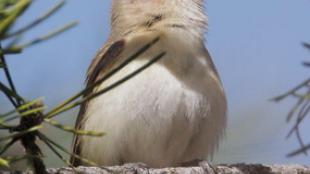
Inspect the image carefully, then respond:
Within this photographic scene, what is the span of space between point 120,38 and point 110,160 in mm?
539

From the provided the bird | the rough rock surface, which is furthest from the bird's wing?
the rough rock surface

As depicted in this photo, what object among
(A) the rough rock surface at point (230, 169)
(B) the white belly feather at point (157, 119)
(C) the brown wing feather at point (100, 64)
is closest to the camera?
(A) the rough rock surface at point (230, 169)

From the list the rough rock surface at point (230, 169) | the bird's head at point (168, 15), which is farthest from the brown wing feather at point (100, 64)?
the rough rock surface at point (230, 169)

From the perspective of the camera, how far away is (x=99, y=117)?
2.85 metres

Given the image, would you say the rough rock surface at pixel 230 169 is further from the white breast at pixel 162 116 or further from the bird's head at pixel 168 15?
the bird's head at pixel 168 15

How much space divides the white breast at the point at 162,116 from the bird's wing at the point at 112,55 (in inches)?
3.7

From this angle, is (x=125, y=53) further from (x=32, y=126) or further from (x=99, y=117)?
(x=32, y=126)

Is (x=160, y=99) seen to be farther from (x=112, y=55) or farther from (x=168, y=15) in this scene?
(x=168, y=15)

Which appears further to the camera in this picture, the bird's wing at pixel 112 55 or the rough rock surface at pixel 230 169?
the bird's wing at pixel 112 55

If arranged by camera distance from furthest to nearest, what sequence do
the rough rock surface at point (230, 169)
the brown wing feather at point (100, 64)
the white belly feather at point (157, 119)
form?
the brown wing feather at point (100, 64)
the white belly feather at point (157, 119)
the rough rock surface at point (230, 169)

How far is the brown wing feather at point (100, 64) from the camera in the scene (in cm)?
292

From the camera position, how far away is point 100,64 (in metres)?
3.02

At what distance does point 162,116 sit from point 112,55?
34cm

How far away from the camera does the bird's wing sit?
2.86 metres
